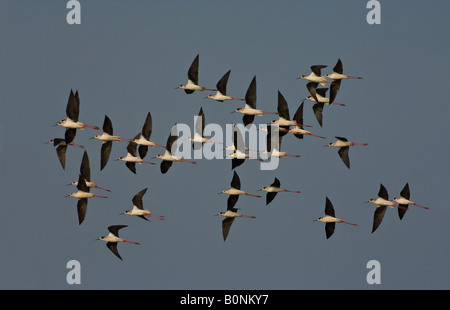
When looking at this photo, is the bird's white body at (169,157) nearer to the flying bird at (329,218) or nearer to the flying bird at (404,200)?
the flying bird at (329,218)

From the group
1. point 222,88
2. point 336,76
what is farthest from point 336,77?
point 222,88

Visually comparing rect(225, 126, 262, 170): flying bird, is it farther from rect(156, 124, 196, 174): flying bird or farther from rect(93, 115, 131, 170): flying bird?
rect(93, 115, 131, 170): flying bird

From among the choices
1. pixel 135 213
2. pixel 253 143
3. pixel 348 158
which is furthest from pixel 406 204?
pixel 135 213

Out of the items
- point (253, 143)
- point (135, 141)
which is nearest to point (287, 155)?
point (253, 143)

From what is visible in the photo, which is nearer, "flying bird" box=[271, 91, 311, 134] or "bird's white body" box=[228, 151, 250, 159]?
"flying bird" box=[271, 91, 311, 134]

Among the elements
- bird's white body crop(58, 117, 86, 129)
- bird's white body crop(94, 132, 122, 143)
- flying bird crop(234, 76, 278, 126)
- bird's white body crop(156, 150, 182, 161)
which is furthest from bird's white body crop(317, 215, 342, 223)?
bird's white body crop(58, 117, 86, 129)

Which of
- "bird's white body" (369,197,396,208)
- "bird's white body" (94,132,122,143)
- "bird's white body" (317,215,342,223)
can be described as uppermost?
"bird's white body" (94,132,122,143)

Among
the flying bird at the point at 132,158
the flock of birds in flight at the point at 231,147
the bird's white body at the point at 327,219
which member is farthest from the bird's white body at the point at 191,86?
the bird's white body at the point at 327,219

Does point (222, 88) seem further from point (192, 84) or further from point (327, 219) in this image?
point (327, 219)

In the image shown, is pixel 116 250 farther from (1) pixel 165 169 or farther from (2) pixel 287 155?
(2) pixel 287 155

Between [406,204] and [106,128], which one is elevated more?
[106,128]
